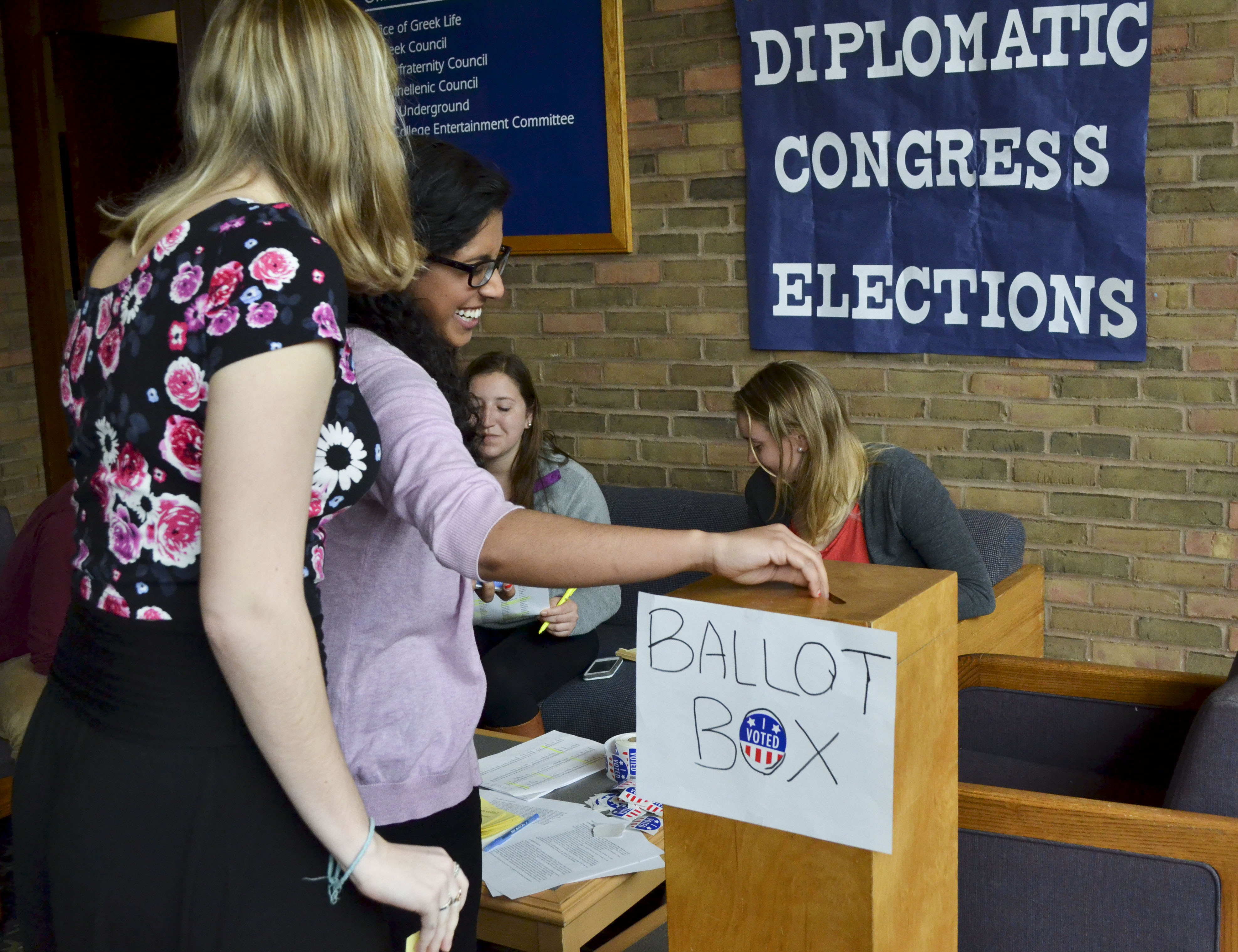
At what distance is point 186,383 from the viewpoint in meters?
0.85

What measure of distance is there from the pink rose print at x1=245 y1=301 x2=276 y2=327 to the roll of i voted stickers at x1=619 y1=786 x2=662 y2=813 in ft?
4.58

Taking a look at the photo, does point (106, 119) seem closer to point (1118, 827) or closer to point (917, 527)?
point (917, 527)

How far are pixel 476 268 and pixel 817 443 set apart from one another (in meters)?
1.60

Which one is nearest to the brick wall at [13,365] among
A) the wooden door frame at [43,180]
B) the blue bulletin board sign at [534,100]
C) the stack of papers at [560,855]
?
the wooden door frame at [43,180]

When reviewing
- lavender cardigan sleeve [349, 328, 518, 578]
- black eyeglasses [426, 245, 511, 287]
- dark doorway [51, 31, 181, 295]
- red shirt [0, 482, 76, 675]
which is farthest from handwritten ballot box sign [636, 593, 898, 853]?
dark doorway [51, 31, 181, 295]

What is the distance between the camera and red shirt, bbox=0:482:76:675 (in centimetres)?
230

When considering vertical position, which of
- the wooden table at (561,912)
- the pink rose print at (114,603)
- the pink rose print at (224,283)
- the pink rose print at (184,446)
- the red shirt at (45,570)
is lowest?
the wooden table at (561,912)

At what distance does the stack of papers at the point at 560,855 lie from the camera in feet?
6.00

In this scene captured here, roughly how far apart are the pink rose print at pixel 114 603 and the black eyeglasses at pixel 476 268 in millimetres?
553

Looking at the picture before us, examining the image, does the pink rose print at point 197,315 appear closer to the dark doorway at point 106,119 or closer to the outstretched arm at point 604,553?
the outstretched arm at point 604,553

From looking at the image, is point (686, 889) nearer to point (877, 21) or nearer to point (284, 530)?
point (284, 530)

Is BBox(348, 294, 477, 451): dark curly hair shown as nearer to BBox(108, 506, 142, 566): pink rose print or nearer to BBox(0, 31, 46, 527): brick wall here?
BBox(108, 506, 142, 566): pink rose print

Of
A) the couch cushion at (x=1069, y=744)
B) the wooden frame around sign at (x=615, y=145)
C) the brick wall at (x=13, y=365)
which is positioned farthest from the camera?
the brick wall at (x=13, y=365)

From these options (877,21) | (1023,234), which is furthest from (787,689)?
(877,21)
